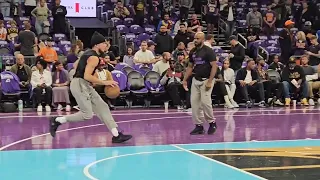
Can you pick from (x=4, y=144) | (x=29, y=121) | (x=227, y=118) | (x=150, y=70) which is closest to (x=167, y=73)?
(x=150, y=70)

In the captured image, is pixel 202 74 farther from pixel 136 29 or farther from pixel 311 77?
Result: pixel 136 29

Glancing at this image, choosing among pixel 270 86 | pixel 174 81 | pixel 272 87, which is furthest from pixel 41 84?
pixel 272 87

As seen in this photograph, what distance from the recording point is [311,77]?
18266mm

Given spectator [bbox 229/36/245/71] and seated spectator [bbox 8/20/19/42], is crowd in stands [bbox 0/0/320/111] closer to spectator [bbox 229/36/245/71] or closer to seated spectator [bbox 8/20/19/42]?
spectator [bbox 229/36/245/71]

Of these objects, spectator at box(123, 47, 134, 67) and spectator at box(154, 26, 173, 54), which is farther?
spectator at box(154, 26, 173, 54)

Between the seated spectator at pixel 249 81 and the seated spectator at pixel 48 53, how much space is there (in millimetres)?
5508

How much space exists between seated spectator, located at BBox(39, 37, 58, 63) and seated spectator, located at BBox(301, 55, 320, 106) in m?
7.88

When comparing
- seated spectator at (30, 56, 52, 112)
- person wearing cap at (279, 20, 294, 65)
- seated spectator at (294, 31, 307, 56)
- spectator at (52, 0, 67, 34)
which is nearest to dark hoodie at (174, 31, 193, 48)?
person wearing cap at (279, 20, 294, 65)

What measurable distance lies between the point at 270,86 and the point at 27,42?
759cm

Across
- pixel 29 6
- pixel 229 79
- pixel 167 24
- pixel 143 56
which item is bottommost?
pixel 229 79

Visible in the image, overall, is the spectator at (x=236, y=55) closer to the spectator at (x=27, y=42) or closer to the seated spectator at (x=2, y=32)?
the spectator at (x=27, y=42)

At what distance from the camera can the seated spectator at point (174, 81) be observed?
54.0 feet

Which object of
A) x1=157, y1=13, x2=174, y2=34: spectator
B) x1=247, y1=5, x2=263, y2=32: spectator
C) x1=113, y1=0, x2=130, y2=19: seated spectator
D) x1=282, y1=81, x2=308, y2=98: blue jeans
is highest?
x1=113, y1=0, x2=130, y2=19: seated spectator

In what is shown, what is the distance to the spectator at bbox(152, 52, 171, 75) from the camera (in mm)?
16922
